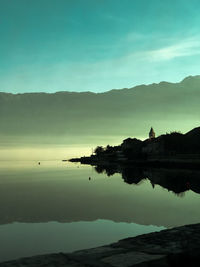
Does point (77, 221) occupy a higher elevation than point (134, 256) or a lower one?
lower

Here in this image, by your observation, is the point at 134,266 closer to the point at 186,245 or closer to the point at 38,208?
the point at 186,245

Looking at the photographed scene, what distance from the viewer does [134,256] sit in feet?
22.5

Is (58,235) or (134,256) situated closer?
(134,256)

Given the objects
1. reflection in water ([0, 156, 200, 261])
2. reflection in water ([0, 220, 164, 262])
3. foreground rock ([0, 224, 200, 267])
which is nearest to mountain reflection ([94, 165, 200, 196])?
reflection in water ([0, 156, 200, 261])

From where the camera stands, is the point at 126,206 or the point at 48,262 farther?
the point at 126,206

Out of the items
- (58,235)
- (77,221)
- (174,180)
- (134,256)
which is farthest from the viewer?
(174,180)

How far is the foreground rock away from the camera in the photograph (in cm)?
630

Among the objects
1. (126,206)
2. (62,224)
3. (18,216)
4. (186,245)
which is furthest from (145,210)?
(186,245)

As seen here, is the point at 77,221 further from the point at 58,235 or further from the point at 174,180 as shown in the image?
the point at 174,180

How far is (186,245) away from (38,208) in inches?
724

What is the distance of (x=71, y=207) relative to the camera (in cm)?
2466

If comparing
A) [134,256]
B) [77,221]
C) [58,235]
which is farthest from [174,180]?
[134,256]

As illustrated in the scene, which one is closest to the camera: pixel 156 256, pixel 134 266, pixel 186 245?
pixel 134 266

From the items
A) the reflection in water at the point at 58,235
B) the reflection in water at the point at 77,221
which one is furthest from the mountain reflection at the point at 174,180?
the reflection in water at the point at 58,235
